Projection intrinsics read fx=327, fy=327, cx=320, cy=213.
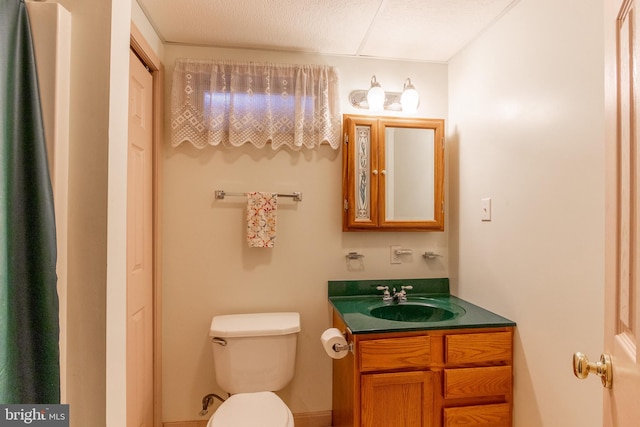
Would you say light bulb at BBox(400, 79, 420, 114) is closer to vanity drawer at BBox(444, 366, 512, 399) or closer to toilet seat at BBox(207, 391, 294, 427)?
vanity drawer at BBox(444, 366, 512, 399)

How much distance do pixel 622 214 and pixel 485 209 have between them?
42.5 inches

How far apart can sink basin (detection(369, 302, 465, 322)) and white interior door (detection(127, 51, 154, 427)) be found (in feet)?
3.87

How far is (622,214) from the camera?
25.4 inches

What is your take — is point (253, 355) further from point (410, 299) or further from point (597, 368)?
point (597, 368)

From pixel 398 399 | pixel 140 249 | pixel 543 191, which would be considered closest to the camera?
pixel 543 191

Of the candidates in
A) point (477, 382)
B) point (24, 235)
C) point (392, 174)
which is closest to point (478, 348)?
point (477, 382)

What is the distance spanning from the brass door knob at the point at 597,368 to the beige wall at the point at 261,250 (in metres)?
1.32

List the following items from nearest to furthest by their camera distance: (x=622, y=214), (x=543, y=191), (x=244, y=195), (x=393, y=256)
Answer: (x=622, y=214) < (x=543, y=191) < (x=244, y=195) < (x=393, y=256)

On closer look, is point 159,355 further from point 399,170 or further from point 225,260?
point 399,170

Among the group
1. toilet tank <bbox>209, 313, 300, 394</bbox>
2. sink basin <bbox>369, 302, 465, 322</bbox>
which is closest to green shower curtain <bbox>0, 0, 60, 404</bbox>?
toilet tank <bbox>209, 313, 300, 394</bbox>

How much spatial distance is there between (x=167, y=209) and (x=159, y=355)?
81cm

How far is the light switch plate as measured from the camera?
5.46 feet

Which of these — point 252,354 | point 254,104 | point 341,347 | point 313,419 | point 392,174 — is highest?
point 254,104

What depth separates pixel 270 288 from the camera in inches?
75.7
